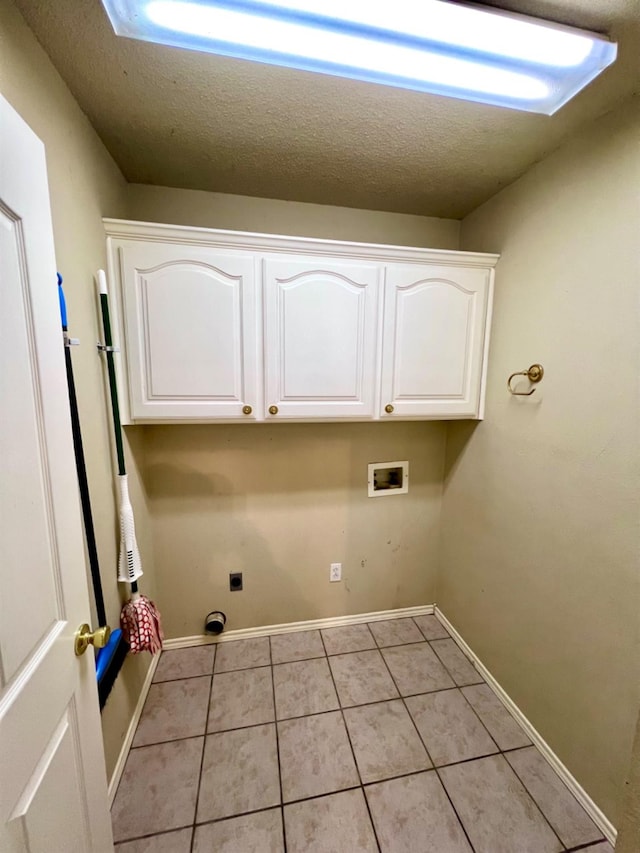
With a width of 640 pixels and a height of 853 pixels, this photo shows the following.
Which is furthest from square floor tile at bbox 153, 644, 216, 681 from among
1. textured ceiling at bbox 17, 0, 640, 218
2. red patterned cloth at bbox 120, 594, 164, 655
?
textured ceiling at bbox 17, 0, 640, 218

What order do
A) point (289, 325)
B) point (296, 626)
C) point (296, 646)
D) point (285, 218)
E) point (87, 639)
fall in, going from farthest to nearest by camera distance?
point (296, 626) → point (296, 646) → point (285, 218) → point (289, 325) → point (87, 639)

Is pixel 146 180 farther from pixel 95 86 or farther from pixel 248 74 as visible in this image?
pixel 248 74

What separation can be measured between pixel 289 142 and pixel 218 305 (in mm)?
663

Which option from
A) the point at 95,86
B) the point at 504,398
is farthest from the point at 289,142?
the point at 504,398

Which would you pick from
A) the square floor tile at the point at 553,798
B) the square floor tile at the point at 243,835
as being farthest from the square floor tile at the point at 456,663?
the square floor tile at the point at 243,835

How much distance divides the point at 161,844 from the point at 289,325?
73.9 inches

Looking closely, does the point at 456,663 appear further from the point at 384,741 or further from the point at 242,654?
the point at 242,654

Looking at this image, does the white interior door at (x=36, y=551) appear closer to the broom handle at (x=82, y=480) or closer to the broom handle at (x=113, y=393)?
the broom handle at (x=82, y=480)

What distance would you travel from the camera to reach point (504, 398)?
1.62 m

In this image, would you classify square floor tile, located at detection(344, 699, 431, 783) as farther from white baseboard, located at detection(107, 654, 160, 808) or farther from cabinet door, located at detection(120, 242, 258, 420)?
cabinet door, located at detection(120, 242, 258, 420)

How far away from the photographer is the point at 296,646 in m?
1.96

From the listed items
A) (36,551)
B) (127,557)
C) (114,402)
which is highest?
(114,402)

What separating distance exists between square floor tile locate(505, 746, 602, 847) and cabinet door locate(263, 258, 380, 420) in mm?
1562

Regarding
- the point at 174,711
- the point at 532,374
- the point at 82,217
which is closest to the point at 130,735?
the point at 174,711
